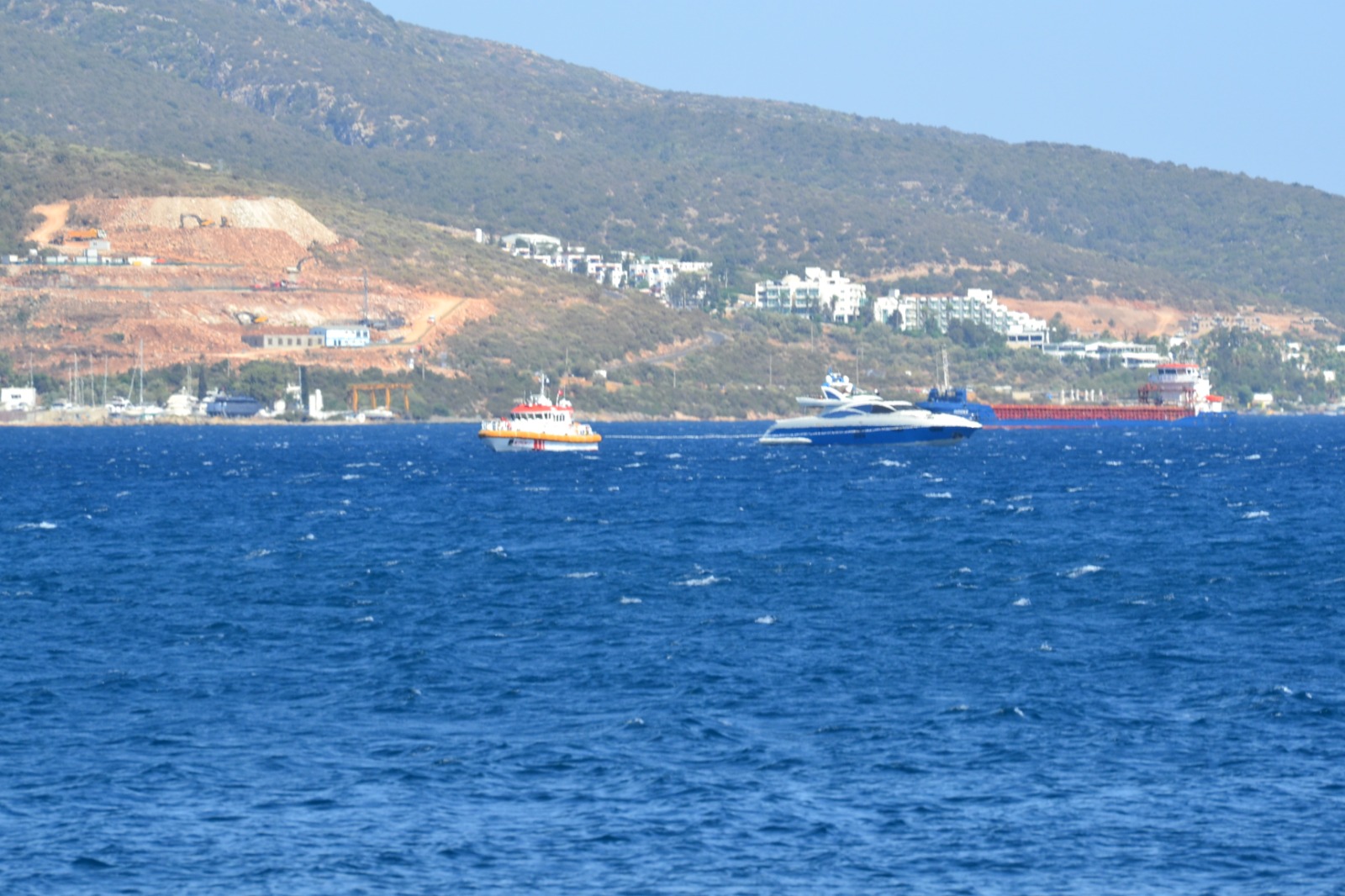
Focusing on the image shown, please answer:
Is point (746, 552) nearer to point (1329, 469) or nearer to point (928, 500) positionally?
point (928, 500)

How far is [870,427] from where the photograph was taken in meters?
148

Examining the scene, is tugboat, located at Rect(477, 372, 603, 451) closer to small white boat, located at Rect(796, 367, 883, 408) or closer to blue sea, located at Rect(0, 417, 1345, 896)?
small white boat, located at Rect(796, 367, 883, 408)

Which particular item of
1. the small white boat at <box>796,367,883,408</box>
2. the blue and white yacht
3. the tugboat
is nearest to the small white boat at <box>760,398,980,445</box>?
the blue and white yacht

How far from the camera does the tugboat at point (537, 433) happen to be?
12975 cm

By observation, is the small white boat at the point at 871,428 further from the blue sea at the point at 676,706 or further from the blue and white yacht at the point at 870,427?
the blue sea at the point at 676,706

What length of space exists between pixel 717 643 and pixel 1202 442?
129m

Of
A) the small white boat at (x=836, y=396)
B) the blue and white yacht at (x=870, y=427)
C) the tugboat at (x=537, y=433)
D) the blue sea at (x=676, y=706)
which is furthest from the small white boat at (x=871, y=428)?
the blue sea at (x=676, y=706)

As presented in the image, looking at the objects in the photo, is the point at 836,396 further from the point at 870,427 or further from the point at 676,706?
the point at 676,706

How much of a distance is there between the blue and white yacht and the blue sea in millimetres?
74789

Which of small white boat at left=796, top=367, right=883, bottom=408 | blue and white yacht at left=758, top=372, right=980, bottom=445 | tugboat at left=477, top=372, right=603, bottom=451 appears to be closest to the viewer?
tugboat at left=477, top=372, right=603, bottom=451

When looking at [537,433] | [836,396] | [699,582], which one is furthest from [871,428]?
[699,582]

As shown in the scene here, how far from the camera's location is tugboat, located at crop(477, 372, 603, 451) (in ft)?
426

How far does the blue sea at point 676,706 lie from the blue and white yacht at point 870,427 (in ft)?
245

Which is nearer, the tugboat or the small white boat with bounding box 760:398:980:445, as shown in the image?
the tugboat
